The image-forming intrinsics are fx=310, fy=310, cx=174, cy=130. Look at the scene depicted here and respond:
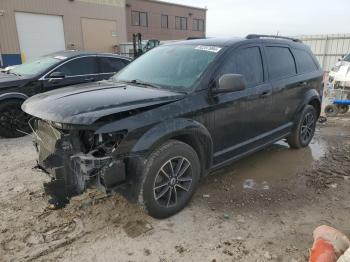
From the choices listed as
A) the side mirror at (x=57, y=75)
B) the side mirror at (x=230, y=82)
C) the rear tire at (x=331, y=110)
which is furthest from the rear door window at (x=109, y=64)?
the rear tire at (x=331, y=110)

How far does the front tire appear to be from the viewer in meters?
3.08

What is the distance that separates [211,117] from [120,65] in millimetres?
4774

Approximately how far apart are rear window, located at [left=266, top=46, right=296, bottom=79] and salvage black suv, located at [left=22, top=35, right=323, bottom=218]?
0.7 inches

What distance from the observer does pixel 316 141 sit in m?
6.26

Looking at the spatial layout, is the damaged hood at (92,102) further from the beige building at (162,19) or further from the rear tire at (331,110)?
the beige building at (162,19)

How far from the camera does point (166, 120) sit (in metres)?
3.15

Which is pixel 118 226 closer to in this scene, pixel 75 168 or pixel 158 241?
pixel 158 241

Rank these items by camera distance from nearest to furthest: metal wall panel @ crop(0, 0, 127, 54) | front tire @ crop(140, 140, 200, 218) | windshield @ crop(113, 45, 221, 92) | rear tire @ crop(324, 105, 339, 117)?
front tire @ crop(140, 140, 200, 218) < windshield @ crop(113, 45, 221, 92) < rear tire @ crop(324, 105, 339, 117) < metal wall panel @ crop(0, 0, 127, 54)

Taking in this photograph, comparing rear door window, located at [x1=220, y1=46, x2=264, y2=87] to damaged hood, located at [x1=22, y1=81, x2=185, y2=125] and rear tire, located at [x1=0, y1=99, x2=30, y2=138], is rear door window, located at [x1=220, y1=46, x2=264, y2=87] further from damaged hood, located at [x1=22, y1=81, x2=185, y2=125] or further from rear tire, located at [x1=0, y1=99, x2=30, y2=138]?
rear tire, located at [x1=0, y1=99, x2=30, y2=138]

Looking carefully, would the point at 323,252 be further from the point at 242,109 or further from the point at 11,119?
the point at 11,119

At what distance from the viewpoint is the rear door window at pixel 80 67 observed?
6871 millimetres

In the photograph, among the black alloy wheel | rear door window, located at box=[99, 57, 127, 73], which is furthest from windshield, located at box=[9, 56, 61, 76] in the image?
the black alloy wheel

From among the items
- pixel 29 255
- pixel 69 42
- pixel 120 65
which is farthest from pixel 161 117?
pixel 69 42

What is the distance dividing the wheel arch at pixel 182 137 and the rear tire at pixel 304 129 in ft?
7.78
